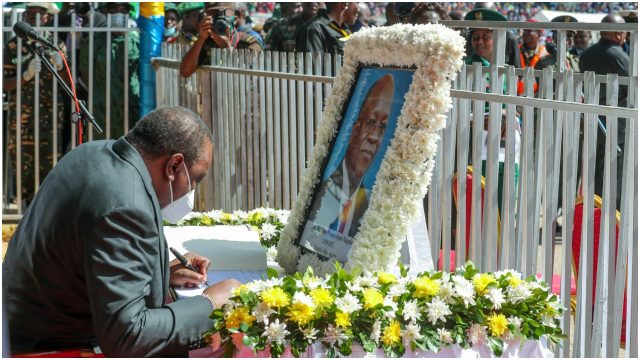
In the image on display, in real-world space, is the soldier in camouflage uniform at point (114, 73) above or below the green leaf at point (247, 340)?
above

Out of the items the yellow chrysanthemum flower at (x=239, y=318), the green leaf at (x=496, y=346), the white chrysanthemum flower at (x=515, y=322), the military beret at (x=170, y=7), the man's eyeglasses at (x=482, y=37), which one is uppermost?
the military beret at (x=170, y=7)

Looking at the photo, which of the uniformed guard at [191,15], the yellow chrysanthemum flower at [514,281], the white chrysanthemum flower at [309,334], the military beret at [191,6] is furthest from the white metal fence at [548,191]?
the military beret at [191,6]

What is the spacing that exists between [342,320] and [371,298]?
5.2 inches

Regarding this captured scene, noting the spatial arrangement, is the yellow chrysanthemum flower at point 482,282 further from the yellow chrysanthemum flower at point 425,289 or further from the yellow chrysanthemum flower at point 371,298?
the yellow chrysanthemum flower at point 371,298

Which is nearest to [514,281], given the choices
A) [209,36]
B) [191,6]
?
[209,36]

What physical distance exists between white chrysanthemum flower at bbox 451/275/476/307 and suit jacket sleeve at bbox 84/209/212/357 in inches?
32.3

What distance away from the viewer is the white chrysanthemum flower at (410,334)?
3188 mm

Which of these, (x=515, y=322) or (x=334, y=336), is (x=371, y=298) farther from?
(x=515, y=322)

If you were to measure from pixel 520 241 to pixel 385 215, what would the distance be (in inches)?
38.8

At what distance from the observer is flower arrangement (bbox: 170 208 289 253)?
459 cm

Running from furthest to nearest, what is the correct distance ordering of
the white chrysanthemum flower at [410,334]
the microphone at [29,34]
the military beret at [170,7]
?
the military beret at [170,7] → the microphone at [29,34] → the white chrysanthemum flower at [410,334]

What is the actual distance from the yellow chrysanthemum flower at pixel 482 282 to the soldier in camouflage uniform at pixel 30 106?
7600mm

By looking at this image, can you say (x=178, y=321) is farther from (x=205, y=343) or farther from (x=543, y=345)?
(x=543, y=345)

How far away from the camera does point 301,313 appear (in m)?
3.13
